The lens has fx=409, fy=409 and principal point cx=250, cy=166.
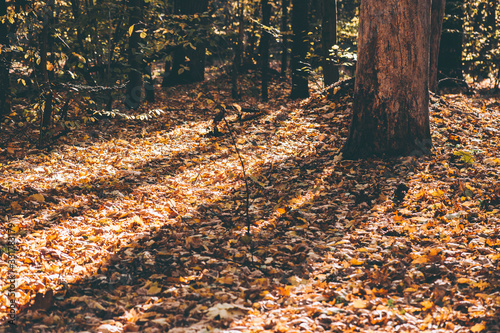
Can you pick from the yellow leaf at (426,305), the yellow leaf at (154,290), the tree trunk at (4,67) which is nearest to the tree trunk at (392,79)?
the yellow leaf at (426,305)

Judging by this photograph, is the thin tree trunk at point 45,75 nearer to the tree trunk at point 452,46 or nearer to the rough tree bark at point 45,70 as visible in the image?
the rough tree bark at point 45,70

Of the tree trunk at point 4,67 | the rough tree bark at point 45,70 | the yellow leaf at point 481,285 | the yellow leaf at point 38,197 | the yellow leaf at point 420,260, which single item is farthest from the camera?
the tree trunk at point 4,67

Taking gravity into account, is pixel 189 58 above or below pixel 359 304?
above

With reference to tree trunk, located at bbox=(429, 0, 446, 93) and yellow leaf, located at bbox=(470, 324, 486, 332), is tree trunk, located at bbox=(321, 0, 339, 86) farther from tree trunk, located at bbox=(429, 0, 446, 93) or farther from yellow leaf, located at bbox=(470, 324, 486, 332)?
yellow leaf, located at bbox=(470, 324, 486, 332)

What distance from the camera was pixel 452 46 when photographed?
35.9 feet

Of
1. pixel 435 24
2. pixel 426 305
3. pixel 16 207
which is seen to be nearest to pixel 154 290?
pixel 426 305

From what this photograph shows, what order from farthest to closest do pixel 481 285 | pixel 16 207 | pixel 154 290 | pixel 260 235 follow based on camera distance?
1. pixel 16 207
2. pixel 260 235
3. pixel 154 290
4. pixel 481 285

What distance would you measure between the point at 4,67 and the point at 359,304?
25.2 feet

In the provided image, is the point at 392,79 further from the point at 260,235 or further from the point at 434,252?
the point at 260,235

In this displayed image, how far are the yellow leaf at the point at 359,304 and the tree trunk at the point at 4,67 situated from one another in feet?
23.7

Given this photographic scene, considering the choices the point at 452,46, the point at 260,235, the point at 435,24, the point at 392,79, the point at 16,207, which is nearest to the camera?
the point at 260,235

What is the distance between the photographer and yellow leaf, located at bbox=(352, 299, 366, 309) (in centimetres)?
303

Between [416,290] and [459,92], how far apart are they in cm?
948

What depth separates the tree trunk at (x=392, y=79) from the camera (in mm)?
5324
